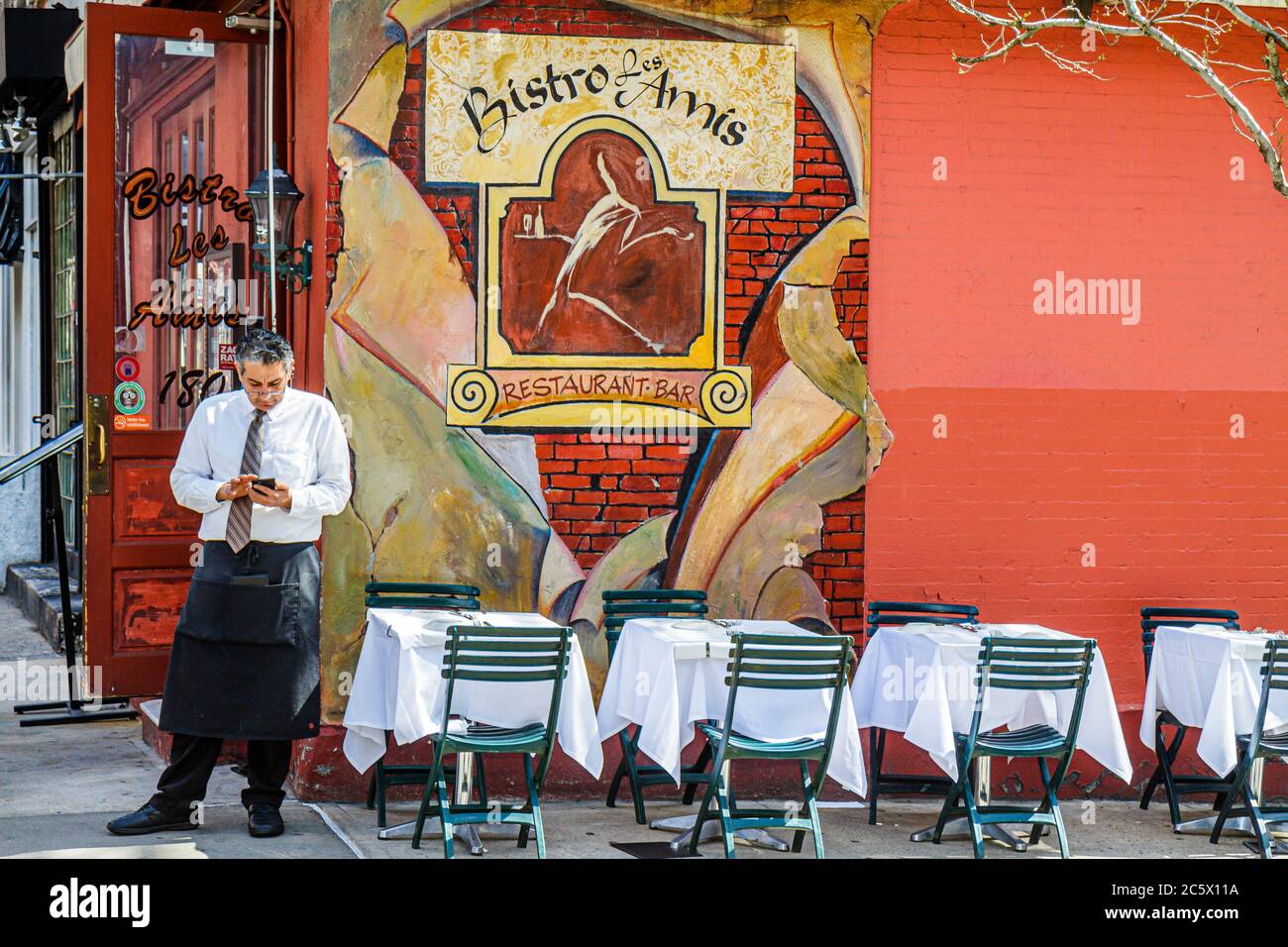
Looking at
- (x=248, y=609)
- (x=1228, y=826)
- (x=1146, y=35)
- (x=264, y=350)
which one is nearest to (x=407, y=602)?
(x=248, y=609)

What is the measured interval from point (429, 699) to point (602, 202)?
2830 mm

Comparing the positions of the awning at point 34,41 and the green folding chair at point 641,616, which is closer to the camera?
the green folding chair at point 641,616

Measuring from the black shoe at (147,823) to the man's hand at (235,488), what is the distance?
4.63 feet

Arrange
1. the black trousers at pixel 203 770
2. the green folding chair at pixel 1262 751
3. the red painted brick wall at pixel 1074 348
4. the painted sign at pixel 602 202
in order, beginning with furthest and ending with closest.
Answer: the red painted brick wall at pixel 1074 348 → the painted sign at pixel 602 202 → the green folding chair at pixel 1262 751 → the black trousers at pixel 203 770

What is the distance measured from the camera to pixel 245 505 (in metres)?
7.23

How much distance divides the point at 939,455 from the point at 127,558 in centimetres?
441

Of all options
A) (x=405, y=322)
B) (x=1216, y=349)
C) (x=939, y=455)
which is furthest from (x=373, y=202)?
(x=1216, y=349)

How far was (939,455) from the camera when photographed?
8867mm

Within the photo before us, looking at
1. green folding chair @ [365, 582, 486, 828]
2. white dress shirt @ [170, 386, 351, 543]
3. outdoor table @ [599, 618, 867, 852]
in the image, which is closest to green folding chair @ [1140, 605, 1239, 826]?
outdoor table @ [599, 618, 867, 852]

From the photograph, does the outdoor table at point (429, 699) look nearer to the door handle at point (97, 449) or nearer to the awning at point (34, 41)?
the door handle at point (97, 449)

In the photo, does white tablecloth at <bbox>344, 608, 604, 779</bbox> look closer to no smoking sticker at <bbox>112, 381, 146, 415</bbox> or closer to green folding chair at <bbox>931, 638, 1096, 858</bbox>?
green folding chair at <bbox>931, 638, 1096, 858</bbox>

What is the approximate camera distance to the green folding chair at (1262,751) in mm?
7750

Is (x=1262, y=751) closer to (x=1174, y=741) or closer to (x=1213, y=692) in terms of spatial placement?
(x=1213, y=692)

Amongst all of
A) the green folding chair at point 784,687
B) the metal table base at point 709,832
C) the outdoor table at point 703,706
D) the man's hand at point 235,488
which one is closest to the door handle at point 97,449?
the man's hand at point 235,488
